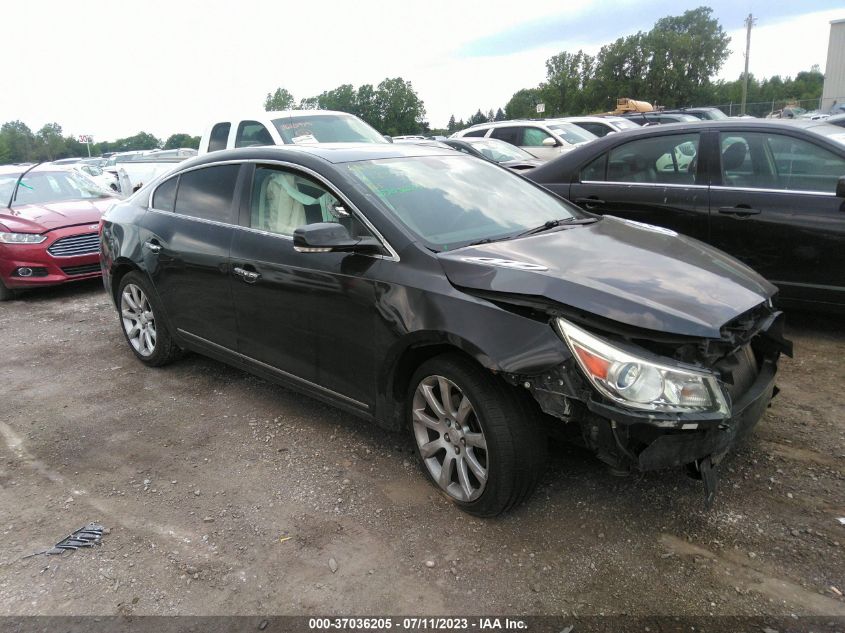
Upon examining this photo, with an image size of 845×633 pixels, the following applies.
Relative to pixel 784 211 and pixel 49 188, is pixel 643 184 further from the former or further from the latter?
pixel 49 188

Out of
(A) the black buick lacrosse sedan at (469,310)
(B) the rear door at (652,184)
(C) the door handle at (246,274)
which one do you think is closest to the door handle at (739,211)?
(B) the rear door at (652,184)

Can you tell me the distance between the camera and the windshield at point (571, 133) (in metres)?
13.2

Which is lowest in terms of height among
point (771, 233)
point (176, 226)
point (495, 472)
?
point (495, 472)

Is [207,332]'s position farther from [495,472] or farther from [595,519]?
[595,519]

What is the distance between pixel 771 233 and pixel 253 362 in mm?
3779

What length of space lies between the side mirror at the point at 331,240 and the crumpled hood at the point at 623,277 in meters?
0.43

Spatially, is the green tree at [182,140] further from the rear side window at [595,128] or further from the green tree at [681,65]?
the rear side window at [595,128]

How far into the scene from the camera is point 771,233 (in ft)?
15.6

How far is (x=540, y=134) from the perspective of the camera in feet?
44.3

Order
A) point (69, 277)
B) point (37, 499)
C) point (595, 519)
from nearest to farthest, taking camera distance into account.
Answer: point (595, 519), point (37, 499), point (69, 277)

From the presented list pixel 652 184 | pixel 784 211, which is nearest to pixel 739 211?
pixel 784 211

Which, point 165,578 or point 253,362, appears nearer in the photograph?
point 165,578

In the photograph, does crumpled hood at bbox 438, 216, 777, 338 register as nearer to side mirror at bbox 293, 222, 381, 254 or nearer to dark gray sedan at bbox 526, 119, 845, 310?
side mirror at bbox 293, 222, 381, 254

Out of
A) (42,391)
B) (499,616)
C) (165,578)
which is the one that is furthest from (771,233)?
(42,391)
